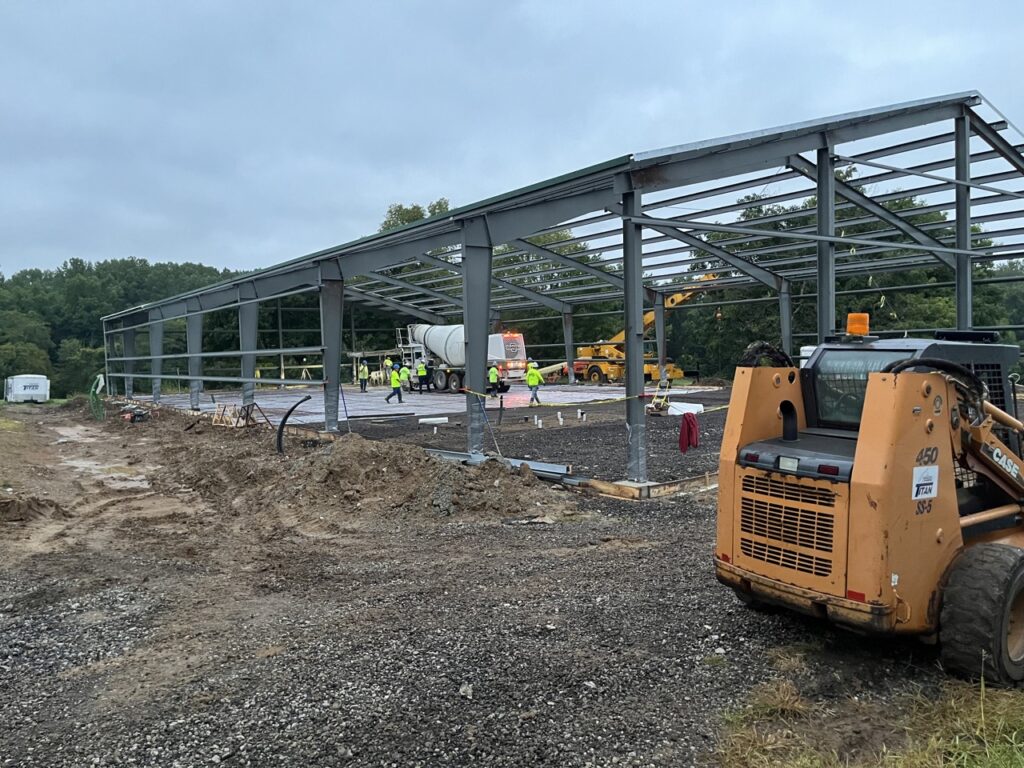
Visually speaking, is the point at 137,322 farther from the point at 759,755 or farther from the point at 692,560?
the point at 759,755

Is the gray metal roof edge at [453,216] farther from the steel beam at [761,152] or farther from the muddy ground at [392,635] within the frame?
the muddy ground at [392,635]

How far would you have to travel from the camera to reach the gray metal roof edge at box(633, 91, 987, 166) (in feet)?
33.0

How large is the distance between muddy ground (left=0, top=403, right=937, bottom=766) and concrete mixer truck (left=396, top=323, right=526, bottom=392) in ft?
67.8

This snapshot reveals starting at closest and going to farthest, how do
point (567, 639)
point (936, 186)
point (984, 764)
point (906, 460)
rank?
point (984, 764) → point (906, 460) → point (567, 639) → point (936, 186)

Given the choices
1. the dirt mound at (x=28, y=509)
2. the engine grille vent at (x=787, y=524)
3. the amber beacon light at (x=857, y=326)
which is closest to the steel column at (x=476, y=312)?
the dirt mound at (x=28, y=509)

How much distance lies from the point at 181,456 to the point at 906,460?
47.6ft

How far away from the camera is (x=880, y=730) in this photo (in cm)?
380

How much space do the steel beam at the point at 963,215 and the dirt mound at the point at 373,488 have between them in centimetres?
997

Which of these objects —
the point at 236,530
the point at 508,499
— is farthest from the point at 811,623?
the point at 236,530

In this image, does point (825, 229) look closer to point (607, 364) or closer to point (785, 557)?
point (785, 557)

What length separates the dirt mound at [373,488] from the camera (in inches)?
370

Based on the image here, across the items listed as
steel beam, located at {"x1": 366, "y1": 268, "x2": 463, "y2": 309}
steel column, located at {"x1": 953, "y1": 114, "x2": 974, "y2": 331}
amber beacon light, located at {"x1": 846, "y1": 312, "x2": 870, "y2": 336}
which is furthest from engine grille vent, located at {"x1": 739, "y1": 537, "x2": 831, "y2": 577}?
steel beam, located at {"x1": 366, "y1": 268, "x2": 463, "y2": 309}

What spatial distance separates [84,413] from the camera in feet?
92.1

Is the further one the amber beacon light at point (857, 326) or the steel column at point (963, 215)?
the steel column at point (963, 215)
